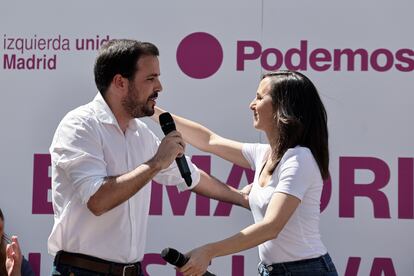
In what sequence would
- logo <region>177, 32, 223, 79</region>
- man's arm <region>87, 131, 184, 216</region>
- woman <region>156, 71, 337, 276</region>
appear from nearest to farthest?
man's arm <region>87, 131, 184, 216</region>, woman <region>156, 71, 337, 276</region>, logo <region>177, 32, 223, 79</region>

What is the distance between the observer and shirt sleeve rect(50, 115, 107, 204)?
238 cm

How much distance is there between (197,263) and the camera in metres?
2.26

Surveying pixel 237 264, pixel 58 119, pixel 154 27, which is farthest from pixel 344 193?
pixel 58 119

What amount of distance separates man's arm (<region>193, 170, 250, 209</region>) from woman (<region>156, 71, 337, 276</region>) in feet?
0.76

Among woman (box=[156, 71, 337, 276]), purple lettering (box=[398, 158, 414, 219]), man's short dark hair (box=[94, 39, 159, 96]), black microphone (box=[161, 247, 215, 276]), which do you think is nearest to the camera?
black microphone (box=[161, 247, 215, 276])

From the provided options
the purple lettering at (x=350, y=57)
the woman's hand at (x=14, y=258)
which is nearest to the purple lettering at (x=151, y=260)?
the woman's hand at (x=14, y=258)

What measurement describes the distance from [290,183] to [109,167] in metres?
0.62

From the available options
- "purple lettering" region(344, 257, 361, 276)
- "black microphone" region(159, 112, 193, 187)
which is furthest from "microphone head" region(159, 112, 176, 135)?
"purple lettering" region(344, 257, 361, 276)

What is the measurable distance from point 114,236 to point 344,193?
1.25 metres

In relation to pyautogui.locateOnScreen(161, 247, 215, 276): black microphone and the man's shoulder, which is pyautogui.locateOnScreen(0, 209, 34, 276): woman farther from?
pyautogui.locateOnScreen(161, 247, 215, 276): black microphone

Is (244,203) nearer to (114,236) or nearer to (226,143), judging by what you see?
(226,143)

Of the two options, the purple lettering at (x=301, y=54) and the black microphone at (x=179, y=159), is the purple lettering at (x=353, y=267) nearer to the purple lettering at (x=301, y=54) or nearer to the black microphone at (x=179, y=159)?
the purple lettering at (x=301, y=54)

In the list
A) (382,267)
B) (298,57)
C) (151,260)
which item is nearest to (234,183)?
(151,260)

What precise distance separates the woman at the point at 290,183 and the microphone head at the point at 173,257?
0.70 feet
